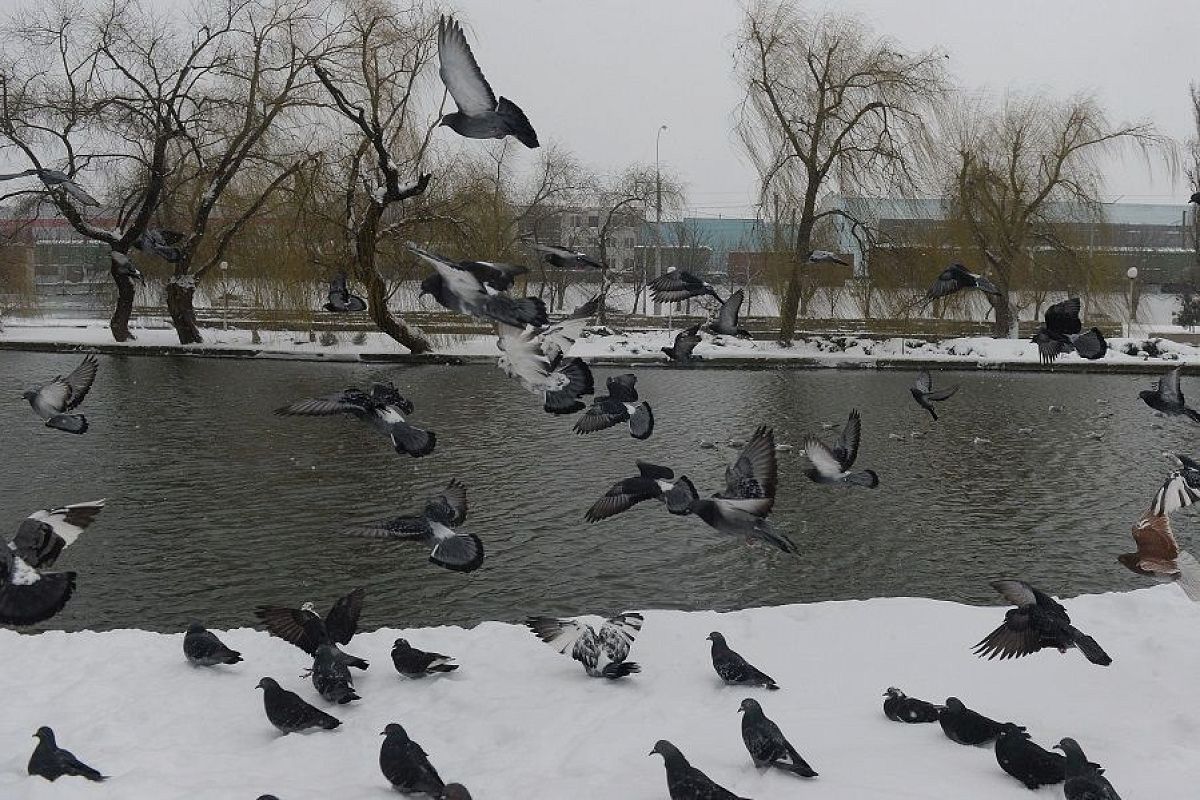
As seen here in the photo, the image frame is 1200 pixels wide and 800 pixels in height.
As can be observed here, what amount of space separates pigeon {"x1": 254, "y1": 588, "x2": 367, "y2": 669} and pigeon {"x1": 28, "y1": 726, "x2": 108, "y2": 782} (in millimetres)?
1446

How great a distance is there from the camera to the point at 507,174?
43406mm

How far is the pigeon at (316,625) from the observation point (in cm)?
615

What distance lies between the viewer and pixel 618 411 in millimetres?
6543

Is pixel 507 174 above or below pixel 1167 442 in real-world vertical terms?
above

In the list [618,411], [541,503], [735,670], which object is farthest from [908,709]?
[541,503]

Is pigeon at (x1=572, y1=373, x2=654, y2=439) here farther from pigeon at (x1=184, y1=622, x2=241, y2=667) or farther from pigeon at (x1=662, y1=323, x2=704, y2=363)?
pigeon at (x1=184, y1=622, x2=241, y2=667)

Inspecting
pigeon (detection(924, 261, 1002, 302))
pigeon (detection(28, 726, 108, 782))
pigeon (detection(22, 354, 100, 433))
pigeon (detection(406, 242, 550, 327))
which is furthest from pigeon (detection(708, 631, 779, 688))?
pigeon (detection(22, 354, 100, 433))

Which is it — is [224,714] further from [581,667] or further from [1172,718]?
[1172,718]

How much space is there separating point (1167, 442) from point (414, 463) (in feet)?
37.1

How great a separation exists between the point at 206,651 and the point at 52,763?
1.58 metres

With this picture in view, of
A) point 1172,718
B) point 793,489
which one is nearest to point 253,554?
point 793,489

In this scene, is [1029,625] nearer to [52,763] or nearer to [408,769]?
[408,769]

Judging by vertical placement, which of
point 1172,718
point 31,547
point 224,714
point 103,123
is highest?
point 103,123

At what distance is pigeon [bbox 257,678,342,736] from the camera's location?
→ 555cm
